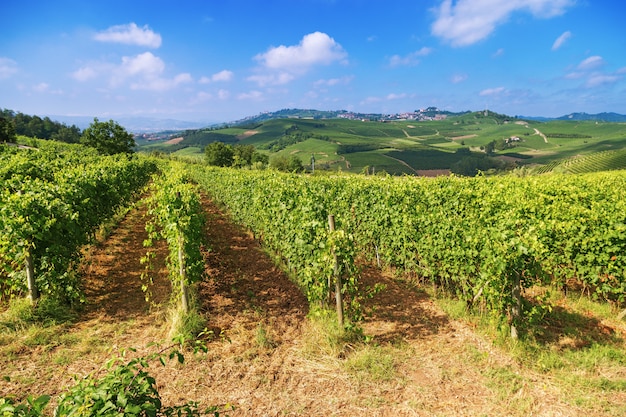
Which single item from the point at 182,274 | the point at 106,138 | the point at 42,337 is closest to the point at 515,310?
the point at 182,274

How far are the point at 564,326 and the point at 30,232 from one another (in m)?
10.5

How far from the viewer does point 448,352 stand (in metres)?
5.71

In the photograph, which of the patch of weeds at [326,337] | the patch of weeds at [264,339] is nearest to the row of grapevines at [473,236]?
the patch of weeds at [326,337]

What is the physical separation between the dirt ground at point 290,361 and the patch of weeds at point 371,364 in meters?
0.03

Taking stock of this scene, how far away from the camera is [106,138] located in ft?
224

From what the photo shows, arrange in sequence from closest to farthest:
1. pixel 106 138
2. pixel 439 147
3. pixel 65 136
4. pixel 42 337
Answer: pixel 42 337
pixel 106 138
pixel 65 136
pixel 439 147

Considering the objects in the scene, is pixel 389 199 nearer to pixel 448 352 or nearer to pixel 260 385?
pixel 448 352

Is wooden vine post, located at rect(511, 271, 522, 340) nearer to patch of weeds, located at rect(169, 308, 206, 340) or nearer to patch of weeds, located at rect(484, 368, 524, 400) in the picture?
patch of weeds, located at rect(484, 368, 524, 400)

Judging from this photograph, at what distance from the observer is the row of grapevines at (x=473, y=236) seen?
570 centimetres

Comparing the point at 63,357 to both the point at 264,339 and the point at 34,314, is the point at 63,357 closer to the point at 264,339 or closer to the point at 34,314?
the point at 34,314

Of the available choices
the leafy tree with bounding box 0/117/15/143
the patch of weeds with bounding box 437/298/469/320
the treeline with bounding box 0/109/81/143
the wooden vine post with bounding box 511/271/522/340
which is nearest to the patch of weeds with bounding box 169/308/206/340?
the patch of weeds with bounding box 437/298/469/320

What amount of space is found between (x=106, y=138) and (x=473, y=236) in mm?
79077

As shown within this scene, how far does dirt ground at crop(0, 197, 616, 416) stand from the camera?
15.0ft

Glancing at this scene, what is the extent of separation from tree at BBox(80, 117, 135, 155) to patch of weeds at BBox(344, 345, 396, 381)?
75.4m
